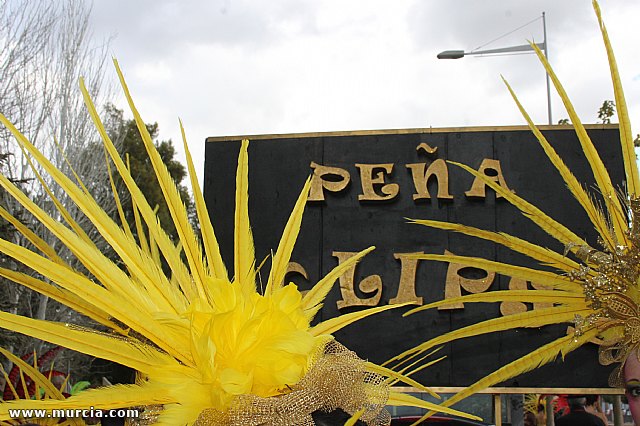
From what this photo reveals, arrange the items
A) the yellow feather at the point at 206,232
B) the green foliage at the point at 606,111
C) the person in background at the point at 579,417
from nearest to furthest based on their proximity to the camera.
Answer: the yellow feather at the point at 206,232 < the person in background at the point at 579,417 < the green foliage at the point at 606,111

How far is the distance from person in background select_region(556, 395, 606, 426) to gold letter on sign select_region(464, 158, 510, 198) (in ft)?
8.45

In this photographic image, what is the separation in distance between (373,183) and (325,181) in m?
0.38

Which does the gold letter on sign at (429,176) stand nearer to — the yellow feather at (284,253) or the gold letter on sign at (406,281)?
the gold letter on sign at (406,281)

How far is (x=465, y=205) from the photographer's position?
501 cm

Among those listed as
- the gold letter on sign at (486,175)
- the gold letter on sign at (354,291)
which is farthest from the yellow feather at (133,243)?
the gold letter on sign at (486,175)

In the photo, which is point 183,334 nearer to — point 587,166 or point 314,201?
point 314,201

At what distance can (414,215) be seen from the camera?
16.6 feet

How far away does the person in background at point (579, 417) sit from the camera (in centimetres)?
601

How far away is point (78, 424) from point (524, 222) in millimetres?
3707

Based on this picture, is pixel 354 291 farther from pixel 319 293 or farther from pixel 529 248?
pixel 319 293

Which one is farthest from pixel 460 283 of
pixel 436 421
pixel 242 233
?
pixel 242 233

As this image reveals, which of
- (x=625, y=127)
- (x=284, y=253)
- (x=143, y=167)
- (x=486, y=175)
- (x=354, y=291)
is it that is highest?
(x=143, y=167)

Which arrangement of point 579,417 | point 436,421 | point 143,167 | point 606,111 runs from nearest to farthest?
point 579,417 → point 436,421 → point 606,111 → point 143,167

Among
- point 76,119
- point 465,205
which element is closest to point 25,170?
point 76,119
